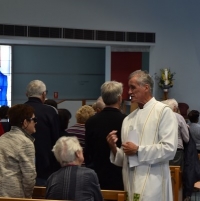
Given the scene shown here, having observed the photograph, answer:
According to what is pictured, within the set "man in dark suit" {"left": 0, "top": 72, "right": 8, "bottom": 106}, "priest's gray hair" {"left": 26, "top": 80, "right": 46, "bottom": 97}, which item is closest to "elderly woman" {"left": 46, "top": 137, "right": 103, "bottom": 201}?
"priest's gray hair" {"left": 26, "top": 80, "right": 46, "bottom": 97}

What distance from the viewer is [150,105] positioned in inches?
114

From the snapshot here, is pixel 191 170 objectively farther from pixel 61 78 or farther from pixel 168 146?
pixel 61 78

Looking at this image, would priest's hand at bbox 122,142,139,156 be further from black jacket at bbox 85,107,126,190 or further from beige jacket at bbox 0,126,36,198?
beige jacket at bbox 0,126,36,198

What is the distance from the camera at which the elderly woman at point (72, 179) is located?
107 inches

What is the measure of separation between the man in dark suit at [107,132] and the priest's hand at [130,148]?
1.88 ft

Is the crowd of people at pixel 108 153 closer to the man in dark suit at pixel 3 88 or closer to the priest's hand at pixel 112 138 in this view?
the priest's hand at pixel 112 138

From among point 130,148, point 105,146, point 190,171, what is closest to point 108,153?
point 105,146

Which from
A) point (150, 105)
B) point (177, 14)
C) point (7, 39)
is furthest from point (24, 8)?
point (150, 105)

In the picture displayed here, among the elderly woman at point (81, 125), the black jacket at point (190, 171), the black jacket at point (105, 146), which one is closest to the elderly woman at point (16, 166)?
the black jacket at point (105, 146)

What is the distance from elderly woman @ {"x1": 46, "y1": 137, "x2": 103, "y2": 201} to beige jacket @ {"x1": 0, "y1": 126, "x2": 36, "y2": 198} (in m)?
0.30

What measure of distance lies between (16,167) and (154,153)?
96cm

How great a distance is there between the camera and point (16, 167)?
3082 millimetres

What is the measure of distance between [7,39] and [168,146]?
24.6 ft

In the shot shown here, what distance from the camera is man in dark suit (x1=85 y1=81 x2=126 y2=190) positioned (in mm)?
3398
